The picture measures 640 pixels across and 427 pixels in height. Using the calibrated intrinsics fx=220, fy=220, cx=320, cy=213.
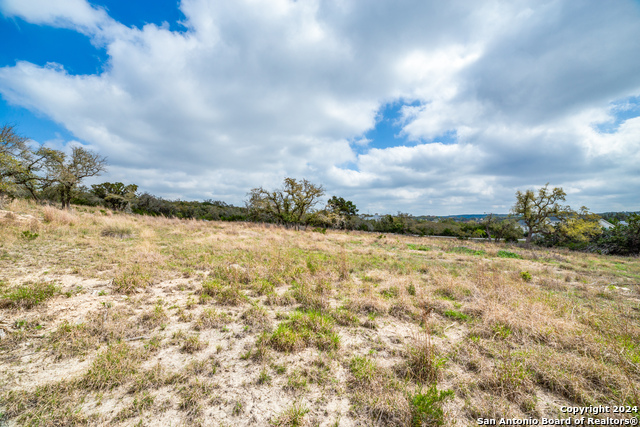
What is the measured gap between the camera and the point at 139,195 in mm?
46500

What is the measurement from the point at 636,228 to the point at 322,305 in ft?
154

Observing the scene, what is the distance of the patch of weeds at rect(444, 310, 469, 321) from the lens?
208 inches

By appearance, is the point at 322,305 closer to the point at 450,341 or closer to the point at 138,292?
the point at 450,341

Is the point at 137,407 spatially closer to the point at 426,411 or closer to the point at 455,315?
the point at 426,411

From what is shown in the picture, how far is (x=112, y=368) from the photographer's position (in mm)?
2977

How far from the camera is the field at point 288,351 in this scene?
2627mm

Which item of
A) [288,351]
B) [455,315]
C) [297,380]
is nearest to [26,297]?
[288,351]

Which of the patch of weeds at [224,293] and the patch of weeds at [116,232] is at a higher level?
the patch of weeds at [116,232]

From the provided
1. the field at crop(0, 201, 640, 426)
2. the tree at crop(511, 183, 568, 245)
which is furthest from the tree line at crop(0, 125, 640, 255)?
the field at crop(0, 201, 640, 426)

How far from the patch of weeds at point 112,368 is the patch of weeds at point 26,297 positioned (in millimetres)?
2745

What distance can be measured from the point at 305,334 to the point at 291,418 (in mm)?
1642

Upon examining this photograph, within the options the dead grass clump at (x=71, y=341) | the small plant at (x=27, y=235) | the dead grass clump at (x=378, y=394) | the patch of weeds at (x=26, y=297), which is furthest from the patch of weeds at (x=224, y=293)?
the small plant at (x=27, y=235)

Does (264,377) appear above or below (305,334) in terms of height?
below

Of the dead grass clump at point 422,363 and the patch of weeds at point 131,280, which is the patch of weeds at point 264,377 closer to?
the dead grass clump at point 422,363
